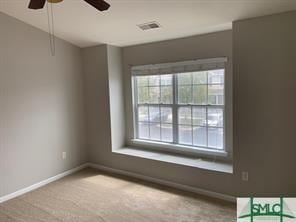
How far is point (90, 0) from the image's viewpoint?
6.24 feet

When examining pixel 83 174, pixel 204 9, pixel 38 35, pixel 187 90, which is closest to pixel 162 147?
pixel 187 90

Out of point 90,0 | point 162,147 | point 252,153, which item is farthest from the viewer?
point 162,147

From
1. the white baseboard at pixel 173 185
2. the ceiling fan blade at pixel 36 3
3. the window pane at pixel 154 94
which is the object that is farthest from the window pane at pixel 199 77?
the ceiling fan blade at pixel 36 3

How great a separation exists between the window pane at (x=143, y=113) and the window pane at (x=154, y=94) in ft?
0.64

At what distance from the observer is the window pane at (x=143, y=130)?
4.25 meters

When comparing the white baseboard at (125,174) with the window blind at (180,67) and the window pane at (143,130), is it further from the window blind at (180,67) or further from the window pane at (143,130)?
the window blind at (180,67)

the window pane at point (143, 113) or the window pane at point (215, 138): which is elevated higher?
the window pane at point (143, 113)

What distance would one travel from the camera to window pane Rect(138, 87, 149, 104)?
4180mm

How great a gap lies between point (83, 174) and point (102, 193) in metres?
0.87

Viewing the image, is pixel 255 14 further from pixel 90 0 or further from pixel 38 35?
pixel 38 35

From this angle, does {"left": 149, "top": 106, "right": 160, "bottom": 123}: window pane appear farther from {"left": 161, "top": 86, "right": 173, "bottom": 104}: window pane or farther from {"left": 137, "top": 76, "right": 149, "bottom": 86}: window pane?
{"left": 137, "top": 76, "right": 149, "bottom": 86}: window pane

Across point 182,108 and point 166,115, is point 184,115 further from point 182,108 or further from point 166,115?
point 166,115

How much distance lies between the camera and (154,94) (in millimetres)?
4082

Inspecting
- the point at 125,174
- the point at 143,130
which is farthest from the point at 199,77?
the point at 125,174
